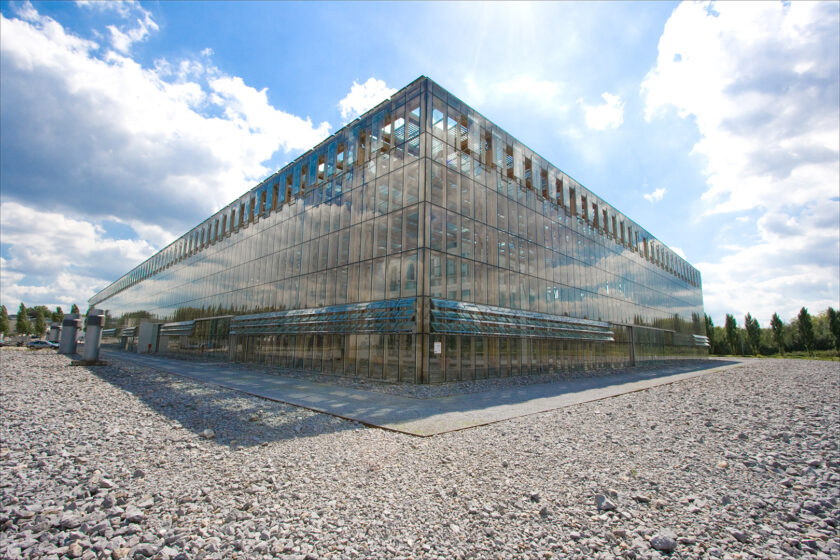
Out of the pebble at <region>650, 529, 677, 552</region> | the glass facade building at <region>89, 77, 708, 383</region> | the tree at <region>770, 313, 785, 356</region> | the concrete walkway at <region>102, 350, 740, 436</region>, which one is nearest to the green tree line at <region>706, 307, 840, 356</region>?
the tree at <region>770, 313, 785, 356</region>

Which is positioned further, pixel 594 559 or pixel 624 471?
pixel 624 471

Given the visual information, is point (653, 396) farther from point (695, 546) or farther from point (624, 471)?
point (695, 546)

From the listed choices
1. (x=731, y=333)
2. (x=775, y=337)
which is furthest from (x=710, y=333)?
(x=775, y=337)

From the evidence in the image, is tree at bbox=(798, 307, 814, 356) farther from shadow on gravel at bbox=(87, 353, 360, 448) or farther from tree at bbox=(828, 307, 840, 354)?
shadow on gravel at bbox=(87, 353, 360, 448)

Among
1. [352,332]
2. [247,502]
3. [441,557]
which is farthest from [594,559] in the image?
[352,332]

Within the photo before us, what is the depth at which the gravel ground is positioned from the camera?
4.82 m

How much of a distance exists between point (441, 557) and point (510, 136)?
100 feet

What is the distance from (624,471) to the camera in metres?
7.16

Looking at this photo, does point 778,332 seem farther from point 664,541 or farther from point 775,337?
point 664,541

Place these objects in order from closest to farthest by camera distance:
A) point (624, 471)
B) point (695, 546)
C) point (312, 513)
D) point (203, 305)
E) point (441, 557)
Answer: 1. point (441, 557)
2. point (695, 546)
3. point (312, 513)
4. point (624, 471)
5. point (203, 305)

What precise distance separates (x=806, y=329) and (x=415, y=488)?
4059 inches

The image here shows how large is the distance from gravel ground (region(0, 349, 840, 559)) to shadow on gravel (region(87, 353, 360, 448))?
129 millimetres

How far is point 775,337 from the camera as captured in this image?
81250 mm

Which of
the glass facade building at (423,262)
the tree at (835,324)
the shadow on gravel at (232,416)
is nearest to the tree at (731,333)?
the tree at (835,324)
